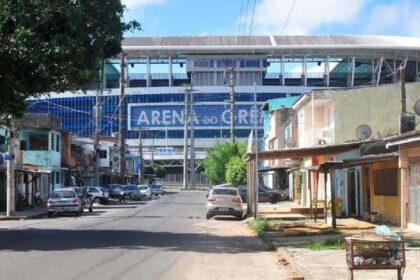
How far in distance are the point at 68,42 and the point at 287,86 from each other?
113312mm

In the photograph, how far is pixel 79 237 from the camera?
73.7ft

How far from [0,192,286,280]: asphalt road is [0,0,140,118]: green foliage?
15.7 ft

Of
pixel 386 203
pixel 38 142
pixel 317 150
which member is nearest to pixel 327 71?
pixel 38 142

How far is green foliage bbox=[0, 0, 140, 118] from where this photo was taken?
19.7 meters

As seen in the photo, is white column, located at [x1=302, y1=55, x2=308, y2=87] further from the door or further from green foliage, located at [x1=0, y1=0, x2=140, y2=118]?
green foliage, located at [x1=0, y1=0, x2=140, y2=118]

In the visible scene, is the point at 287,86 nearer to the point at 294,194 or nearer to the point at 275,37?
the point at 275,37

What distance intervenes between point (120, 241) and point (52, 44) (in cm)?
615

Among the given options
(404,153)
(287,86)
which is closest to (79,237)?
(404,153)

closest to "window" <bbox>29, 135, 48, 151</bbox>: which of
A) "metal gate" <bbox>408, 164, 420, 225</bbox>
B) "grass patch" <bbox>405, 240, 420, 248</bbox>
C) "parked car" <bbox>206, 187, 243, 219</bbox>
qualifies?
"parked car" <bbox>206, 187, 243, 219</bbox>

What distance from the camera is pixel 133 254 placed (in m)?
17.1

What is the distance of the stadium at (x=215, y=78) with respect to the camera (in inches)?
5022

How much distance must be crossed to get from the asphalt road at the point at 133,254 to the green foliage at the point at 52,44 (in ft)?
15.7

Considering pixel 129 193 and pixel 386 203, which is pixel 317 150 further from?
pixel 129 193

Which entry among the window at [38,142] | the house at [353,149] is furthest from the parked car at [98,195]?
the house at [353,149]
